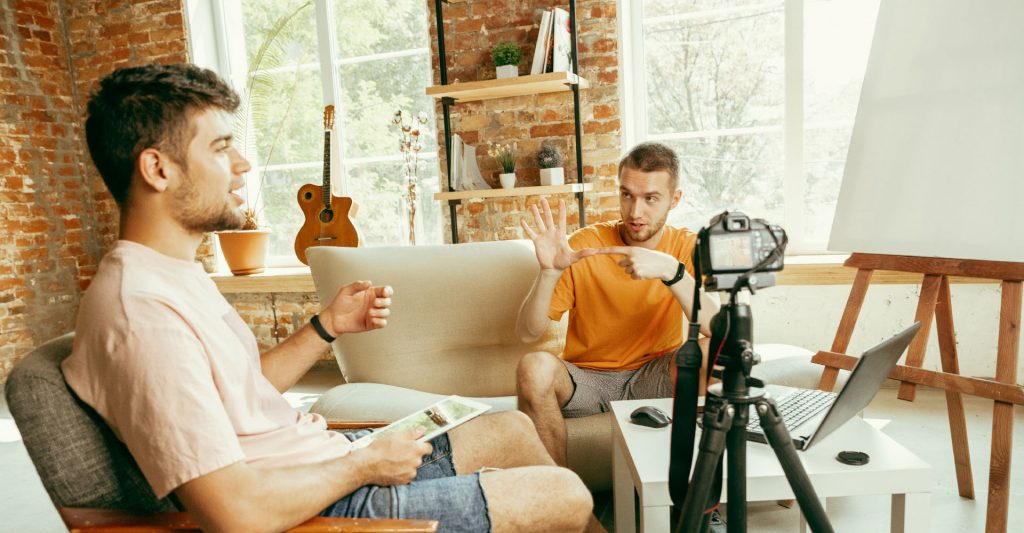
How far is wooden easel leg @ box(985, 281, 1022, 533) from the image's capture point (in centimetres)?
159

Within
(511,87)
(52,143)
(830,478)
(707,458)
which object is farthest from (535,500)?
(52,143)

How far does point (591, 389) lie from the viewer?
1.95m

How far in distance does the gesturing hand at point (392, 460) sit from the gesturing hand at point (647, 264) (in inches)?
28.5

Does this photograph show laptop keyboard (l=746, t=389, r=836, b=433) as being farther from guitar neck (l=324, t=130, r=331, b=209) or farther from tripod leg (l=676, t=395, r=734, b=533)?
guitar neck (l=324, t=130, r=331, b=209)

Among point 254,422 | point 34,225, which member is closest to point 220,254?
point 34,225

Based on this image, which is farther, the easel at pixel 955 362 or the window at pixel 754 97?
the window at pixel 754 97

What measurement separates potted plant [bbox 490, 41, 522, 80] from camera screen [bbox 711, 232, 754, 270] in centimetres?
241

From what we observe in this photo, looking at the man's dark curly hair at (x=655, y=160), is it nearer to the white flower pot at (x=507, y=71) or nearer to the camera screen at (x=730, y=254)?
the camera screen at (x=730, y=254)

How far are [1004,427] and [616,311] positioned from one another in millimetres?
1024

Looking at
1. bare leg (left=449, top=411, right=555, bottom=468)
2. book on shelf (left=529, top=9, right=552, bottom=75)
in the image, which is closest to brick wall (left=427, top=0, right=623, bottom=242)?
book on shelf (left=529, top=9, right=552, bottom=75)

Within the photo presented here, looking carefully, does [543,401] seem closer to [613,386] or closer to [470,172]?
[613,386]

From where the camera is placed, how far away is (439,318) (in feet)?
7.13

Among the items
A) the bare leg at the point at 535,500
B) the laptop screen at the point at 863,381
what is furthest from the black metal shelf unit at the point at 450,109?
the bare leg at the point at 535,500

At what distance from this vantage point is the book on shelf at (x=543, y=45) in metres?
3.05
